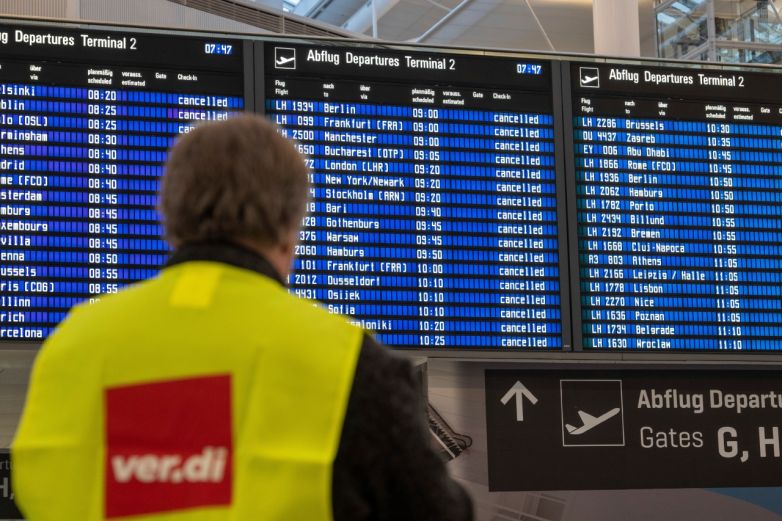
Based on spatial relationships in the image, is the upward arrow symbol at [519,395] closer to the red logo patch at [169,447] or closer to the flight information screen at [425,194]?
the flight information screen at [425,194]

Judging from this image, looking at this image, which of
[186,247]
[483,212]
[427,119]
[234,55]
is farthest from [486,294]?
[186,247]

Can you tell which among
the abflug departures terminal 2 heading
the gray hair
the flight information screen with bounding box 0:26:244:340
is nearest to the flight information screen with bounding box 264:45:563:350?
the abflug departures terminal 2 heading

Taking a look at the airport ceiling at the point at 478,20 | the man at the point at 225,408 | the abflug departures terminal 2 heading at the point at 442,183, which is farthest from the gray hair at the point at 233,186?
the airport ceiling at the point at 478,20

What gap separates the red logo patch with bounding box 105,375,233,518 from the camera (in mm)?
1618

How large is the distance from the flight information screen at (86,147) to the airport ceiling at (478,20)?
9.74 metres

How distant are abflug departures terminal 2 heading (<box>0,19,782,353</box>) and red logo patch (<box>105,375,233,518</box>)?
3.48 meters

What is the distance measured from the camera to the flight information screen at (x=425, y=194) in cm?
541

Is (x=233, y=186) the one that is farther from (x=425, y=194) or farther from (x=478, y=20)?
(x=478, y=20)

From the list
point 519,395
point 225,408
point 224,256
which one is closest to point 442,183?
point 519,395

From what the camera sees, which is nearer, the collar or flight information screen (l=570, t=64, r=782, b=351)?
the collar

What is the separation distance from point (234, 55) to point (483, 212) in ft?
4.30

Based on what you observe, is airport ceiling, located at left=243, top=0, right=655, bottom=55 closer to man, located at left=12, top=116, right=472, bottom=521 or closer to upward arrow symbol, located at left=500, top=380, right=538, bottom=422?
upward arrow symbol, located at left=500, top=380, right=538, bottom=422

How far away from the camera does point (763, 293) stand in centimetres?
590

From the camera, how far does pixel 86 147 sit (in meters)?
5.27
